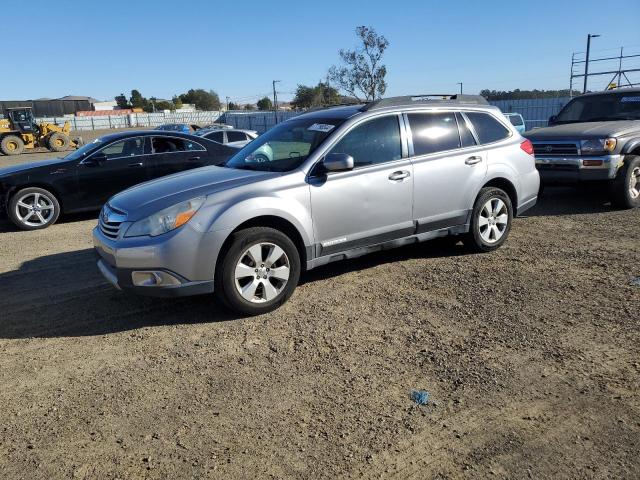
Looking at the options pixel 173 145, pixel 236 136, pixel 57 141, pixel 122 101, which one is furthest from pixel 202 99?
pixel 173 145

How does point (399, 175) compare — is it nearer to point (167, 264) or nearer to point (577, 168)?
point (167, 264)

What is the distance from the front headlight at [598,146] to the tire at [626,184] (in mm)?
364

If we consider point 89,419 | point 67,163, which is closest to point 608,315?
point 89,419

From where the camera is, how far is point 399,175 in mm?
5215

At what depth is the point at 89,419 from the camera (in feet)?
10.1

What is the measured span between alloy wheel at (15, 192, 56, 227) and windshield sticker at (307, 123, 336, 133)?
5278 mm

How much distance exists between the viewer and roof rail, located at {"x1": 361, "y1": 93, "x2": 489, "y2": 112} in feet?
17.7

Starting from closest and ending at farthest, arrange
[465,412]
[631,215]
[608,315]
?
1. [465,412]
2. [608,315]
3. [631,215]

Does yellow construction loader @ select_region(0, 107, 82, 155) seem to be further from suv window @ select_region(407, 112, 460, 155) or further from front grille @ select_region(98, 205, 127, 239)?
suv window @ select_region(407, 112, 460, 155)

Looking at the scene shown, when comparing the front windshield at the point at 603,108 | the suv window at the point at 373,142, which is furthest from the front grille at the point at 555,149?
the suv window at the point at 373,142

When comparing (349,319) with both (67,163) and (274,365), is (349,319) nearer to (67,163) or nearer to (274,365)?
(274,365)

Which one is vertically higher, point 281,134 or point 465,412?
point 281,134

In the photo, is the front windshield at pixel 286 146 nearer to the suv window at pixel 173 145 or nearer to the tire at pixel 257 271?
the tire at pixel 257 271

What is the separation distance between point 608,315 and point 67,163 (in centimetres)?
789
